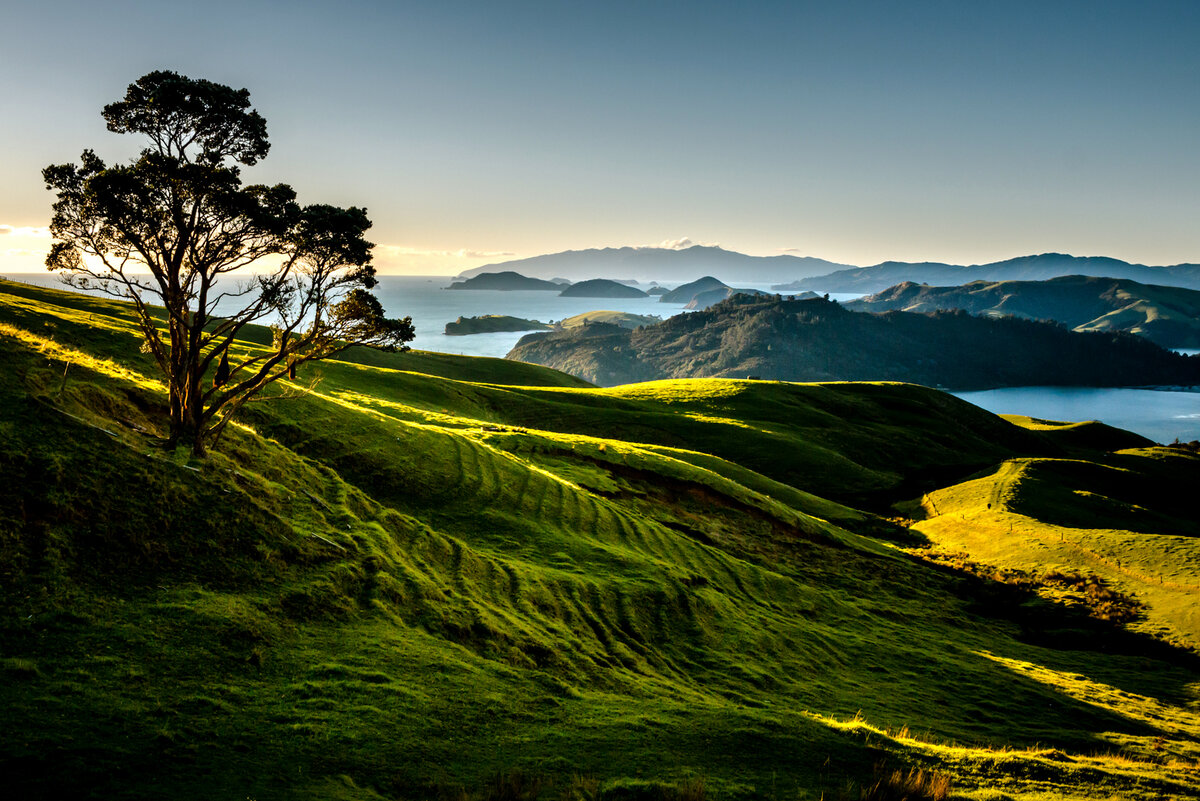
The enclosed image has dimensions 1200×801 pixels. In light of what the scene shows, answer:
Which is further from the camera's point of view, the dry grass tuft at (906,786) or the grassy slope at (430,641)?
the dry grass tuft at (906,786)

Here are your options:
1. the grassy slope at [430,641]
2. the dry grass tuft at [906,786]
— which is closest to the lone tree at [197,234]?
the grassy slope at [430,641]

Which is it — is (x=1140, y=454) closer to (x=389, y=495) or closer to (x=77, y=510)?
(x=389, y=495)

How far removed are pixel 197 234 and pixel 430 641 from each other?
581 inches

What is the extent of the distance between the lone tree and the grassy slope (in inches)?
149

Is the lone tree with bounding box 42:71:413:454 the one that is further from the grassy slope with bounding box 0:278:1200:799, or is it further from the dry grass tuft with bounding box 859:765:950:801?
the dry grass tuft with bounding box 859:765:950:801

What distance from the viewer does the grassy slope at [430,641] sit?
11.7 meters

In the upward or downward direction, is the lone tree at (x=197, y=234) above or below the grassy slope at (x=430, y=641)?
above

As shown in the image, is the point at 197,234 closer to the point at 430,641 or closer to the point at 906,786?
the point at 430,641

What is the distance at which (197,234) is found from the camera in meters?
18.4

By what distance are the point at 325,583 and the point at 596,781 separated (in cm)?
1001

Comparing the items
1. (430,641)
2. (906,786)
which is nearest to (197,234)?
(430,641)

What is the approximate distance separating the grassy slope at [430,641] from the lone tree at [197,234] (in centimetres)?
377

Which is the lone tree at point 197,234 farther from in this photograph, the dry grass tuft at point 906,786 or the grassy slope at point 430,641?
the dry grass tuft at point 906,786

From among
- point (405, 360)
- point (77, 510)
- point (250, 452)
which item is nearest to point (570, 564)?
point (250, 452)
